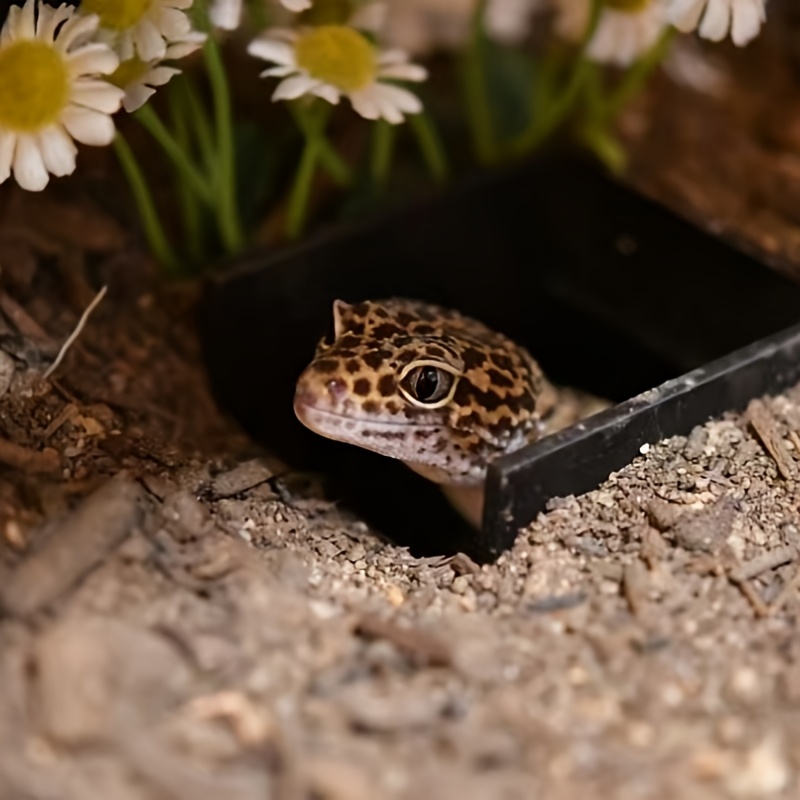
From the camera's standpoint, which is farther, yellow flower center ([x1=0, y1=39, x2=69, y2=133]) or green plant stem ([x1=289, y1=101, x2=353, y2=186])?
green plant stem ([x1=289, y1=101, x2=353, y2=186])

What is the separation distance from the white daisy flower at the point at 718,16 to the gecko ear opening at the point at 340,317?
65cm

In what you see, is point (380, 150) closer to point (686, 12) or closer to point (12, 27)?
point (686, 12)

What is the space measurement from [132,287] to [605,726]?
1.18 metres

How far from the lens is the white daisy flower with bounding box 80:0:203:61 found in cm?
168

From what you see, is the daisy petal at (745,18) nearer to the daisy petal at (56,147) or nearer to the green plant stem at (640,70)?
the green plant stem at (640,70)

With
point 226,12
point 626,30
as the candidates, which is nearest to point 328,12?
point 226,12

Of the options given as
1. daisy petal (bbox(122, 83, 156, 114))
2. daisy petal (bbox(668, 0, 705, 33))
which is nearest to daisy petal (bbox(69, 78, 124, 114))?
daisy petal (bbox(122, 83, 156, 114))

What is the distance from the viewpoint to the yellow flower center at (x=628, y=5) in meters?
2.13

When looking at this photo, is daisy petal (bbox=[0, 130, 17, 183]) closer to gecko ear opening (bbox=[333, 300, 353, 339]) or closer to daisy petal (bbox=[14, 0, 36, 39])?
daisy petal (bbox=[14, 0, 36, 39])

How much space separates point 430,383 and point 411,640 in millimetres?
483

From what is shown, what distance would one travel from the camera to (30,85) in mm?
1614

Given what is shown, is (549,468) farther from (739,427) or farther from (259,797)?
(259,797)

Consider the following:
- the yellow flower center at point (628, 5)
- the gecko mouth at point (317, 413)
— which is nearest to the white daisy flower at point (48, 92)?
the gecko mouth at point (317, 413)

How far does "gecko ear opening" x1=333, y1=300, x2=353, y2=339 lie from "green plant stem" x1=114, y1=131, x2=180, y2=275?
1.37ft
